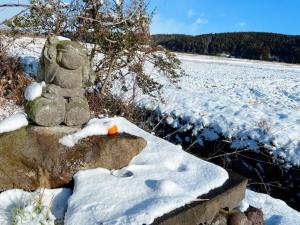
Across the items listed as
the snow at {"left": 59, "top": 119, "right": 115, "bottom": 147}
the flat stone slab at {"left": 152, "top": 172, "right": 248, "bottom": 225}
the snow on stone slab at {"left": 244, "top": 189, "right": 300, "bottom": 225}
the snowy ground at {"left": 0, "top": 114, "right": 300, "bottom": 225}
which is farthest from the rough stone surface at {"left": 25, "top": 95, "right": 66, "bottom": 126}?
the snow on stone slab at {"left": 244, "top": 189, "right": 300, "bottom": 225}

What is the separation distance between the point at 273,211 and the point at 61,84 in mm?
2692

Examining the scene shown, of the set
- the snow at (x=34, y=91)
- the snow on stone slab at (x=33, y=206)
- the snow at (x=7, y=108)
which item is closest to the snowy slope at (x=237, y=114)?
the snow at (x=7, y=108)

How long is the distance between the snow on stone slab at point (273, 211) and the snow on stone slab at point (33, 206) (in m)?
2.16

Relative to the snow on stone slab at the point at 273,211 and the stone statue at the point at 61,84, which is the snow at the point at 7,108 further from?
the snow on stone slab at the point at 273,211

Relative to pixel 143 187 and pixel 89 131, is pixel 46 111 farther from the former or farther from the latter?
pixel 143 187

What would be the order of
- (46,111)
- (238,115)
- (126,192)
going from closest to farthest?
(126,192)
(46,111)
(238,115)

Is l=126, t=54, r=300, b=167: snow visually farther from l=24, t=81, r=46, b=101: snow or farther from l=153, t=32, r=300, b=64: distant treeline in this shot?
l=153, t=32, r=300, b=64: distant treeline

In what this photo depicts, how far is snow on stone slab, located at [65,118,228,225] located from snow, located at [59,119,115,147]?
0.40 feet

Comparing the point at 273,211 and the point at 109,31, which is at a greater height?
the point at 109,31

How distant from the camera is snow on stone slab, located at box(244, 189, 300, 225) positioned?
3797mm

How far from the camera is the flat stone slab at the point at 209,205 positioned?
2.63 meters

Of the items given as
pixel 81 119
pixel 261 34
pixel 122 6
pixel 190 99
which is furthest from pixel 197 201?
pixel 261 34

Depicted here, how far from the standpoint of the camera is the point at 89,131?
3250mm

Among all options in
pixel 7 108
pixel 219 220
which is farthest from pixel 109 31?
pixel 219 220
